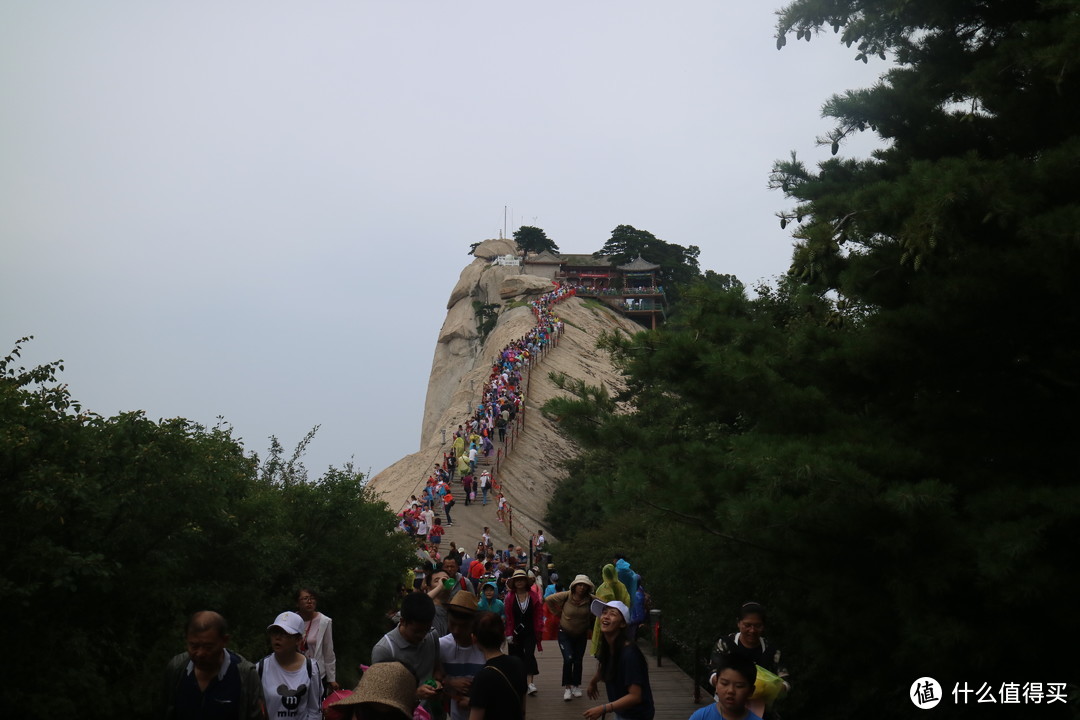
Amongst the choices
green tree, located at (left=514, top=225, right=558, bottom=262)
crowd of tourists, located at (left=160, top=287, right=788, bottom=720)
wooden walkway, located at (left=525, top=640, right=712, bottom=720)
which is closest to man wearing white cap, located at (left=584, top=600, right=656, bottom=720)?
crowd of tourists, located at (left=160, top=287, right=788, bottom=720)

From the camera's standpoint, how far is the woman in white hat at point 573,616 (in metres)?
9.40

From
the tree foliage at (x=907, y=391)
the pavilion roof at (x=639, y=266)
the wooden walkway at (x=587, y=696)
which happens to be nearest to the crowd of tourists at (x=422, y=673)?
the tree foliage at (x=907, y=391)

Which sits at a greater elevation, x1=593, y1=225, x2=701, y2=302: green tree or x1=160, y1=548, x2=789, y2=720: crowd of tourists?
x1=593, y1=225, x2=701, y2=302: green tree

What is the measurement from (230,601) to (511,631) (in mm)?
3157

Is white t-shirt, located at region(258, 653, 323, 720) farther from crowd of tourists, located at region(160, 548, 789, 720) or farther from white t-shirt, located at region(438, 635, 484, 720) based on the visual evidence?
white t-shirt, located at region(438, 635, 484, 720)

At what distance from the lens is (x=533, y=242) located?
8725cm

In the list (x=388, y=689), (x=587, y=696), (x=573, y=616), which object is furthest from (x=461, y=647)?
(x=587, y=696)

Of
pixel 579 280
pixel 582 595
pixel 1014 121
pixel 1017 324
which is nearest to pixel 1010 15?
pixel 1014 121

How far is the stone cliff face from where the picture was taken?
35578 mm

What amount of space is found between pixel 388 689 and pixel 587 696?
683 cm

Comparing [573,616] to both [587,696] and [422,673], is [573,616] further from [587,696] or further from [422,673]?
[422,673]

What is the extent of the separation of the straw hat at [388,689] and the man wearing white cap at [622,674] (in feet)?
5.63

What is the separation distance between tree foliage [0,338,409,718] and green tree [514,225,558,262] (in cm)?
7589

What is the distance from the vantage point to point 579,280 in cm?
8050
